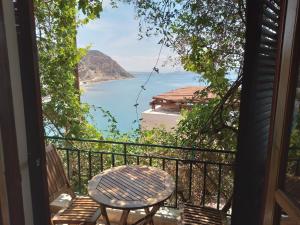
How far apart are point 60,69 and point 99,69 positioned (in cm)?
137

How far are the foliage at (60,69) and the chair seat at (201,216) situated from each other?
8.78ft

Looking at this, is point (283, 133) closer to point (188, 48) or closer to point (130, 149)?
point (188, 48)

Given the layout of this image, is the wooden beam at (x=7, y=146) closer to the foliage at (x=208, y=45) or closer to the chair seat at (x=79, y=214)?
the chair seat at (x=79, y=214)

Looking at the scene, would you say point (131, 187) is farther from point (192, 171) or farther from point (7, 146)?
point (192, 171)

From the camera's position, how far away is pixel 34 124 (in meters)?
1.40

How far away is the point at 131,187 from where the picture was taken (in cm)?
221

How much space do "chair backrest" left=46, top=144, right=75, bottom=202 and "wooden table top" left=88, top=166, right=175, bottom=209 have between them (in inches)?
15.7

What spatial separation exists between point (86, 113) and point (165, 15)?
7.79ft

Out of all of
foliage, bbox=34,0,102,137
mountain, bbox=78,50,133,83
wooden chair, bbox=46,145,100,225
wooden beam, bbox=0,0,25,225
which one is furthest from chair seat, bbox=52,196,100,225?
mountain, bbox=78,50,133,83

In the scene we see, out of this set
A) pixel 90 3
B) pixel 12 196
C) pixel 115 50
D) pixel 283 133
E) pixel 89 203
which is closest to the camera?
pixel 283 133

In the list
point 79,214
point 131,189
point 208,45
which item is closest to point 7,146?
point 131,189

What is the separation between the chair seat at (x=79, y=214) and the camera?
2.22m

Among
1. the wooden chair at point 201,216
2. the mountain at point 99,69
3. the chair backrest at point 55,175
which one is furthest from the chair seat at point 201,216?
the mountain at point 99,69

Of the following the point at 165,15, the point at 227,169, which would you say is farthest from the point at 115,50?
the point at 227,169
